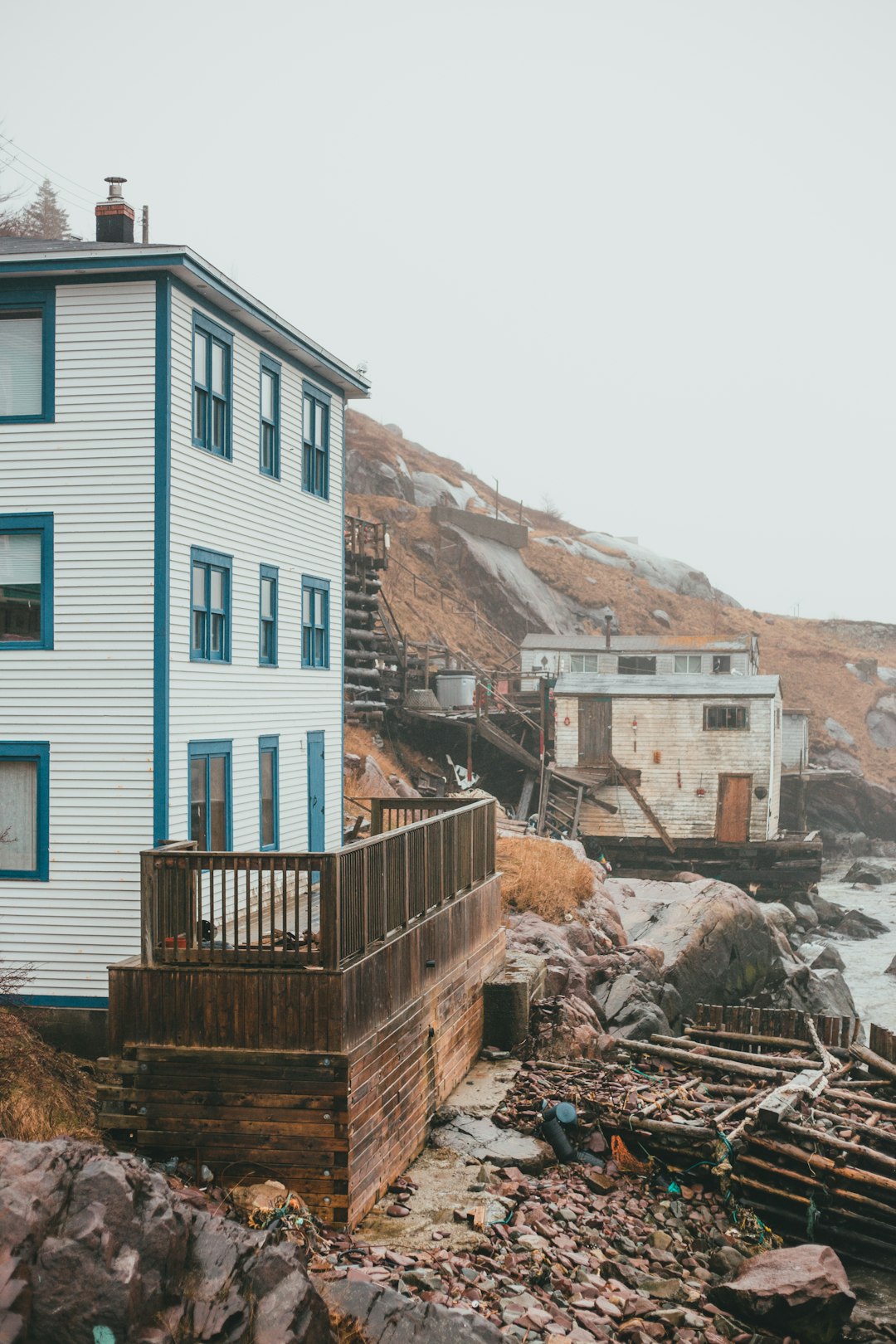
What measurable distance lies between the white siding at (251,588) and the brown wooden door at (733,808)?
25.2 meters

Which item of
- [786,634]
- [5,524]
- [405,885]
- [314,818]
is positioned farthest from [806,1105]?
[786,634]

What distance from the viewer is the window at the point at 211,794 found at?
1738 cm

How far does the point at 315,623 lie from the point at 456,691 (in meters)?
→ 28.0

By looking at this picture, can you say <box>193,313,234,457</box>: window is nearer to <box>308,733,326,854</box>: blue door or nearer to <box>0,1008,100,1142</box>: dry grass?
<box>308,733,326,854</box>: blue door

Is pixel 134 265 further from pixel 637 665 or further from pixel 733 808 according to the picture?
pixel 637 665

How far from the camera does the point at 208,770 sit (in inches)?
698

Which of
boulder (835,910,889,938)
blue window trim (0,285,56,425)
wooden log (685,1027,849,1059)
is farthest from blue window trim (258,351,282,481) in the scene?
boulder (835,910,889,938)

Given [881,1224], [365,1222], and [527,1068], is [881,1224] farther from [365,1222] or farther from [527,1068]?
[365,1222]

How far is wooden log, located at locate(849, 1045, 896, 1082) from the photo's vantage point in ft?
57.1

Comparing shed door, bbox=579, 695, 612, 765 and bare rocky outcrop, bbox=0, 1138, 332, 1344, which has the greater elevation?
shed door, bbox=579, 695, 612, 765

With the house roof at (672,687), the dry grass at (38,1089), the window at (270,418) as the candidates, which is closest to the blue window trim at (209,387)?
the window at (270,418)

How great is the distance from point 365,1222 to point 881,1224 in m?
6.94

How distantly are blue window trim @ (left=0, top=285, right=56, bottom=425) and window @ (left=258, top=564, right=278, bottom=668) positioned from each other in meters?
4.70

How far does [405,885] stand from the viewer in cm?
1436
